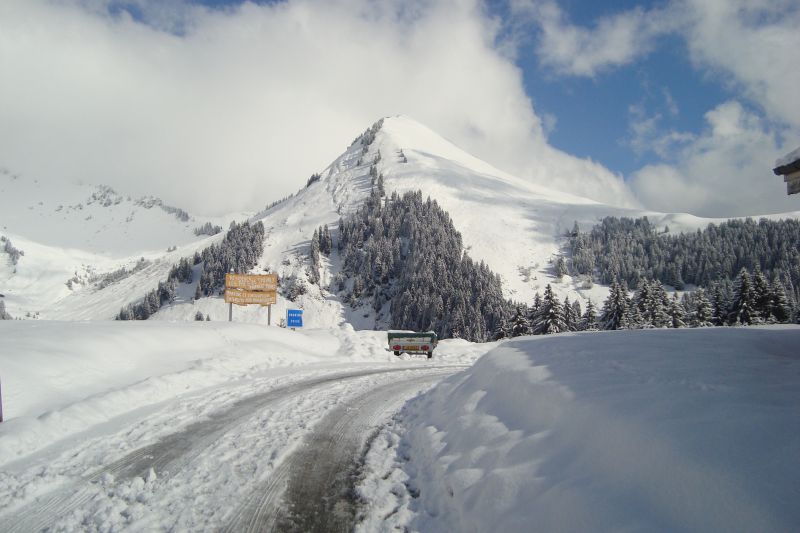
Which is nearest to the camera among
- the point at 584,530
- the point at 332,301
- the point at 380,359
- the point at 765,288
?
the point at 584,530

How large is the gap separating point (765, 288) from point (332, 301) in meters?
98.5

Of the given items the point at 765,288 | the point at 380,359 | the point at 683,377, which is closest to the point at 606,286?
the point at 765,288

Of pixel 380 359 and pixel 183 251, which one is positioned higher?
pixel 183 251

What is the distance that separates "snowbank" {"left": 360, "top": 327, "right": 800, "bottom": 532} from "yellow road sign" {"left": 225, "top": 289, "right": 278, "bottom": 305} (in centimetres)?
2592

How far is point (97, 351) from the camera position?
40.6 feet

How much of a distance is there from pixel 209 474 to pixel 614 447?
5.75m

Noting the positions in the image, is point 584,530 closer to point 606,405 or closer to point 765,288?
point 606,405

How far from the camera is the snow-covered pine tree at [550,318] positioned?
44.8 metres

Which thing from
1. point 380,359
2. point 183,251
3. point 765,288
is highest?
point 183,251

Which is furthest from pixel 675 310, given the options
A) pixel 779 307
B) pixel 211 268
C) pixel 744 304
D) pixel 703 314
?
pixel 211 268

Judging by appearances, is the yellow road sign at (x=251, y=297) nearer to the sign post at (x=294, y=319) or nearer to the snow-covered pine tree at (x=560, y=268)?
the sign post at (x=294, y=319)

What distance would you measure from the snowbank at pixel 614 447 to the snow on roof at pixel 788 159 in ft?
10.6

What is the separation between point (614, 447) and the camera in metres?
4.09

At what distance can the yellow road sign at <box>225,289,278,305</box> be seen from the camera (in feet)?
103
